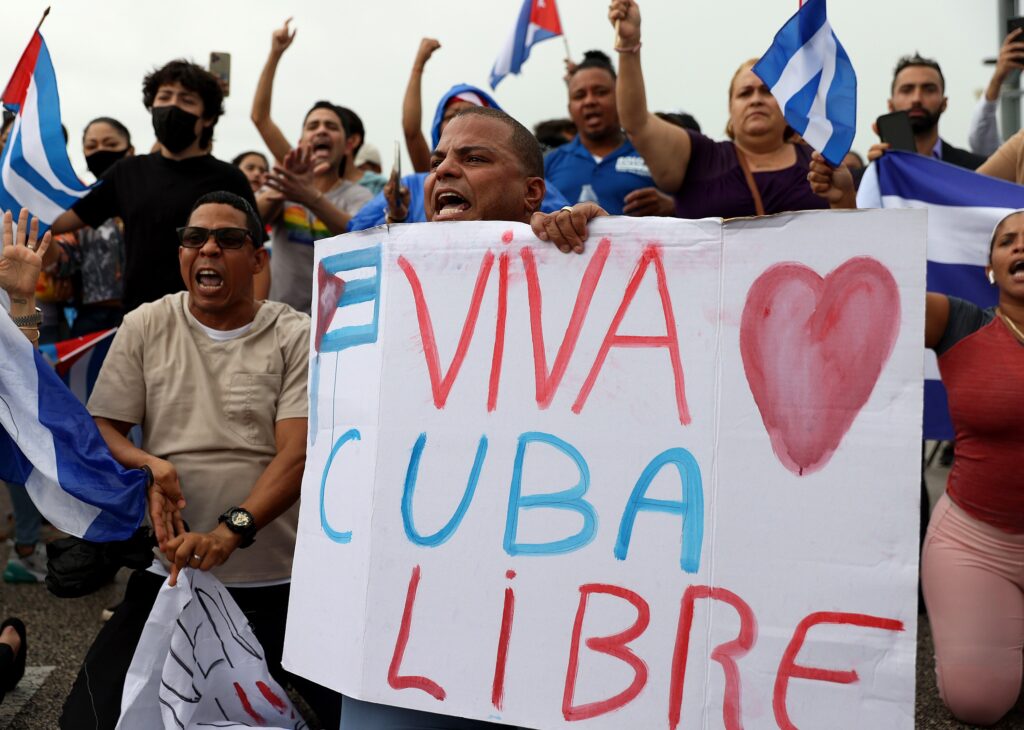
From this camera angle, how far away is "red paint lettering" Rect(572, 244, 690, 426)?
208cm

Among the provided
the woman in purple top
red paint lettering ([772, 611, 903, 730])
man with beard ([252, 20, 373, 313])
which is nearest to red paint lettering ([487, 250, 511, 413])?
red paint lettering ([772, 611, 903, 730])

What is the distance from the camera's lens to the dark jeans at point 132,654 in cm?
287

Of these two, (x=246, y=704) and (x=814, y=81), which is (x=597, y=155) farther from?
(x=246, y=704)

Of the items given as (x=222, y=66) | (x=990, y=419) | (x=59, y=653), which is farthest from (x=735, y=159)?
(x=222, y=66)

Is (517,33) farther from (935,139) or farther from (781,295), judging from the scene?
(781,295)

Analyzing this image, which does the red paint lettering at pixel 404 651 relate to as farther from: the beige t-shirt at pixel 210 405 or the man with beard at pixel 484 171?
the beige t-shirt at pixel 210 405

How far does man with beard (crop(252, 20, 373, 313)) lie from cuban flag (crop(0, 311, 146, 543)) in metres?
1.59

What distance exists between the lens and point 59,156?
363cm

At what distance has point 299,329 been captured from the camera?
3.32 meters

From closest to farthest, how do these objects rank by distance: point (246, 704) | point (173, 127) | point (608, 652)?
point (608, 652) < point (246, 704) < point (173, 127)

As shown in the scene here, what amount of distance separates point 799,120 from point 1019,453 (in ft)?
4.91

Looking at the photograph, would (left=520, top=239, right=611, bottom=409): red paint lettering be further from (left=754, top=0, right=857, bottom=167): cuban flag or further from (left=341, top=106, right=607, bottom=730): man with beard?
(left=754, top=0, right=857, bottom=167): cuban flag

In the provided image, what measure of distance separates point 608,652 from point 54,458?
1571 millimetres

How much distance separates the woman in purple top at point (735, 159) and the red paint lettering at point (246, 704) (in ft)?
6.85
